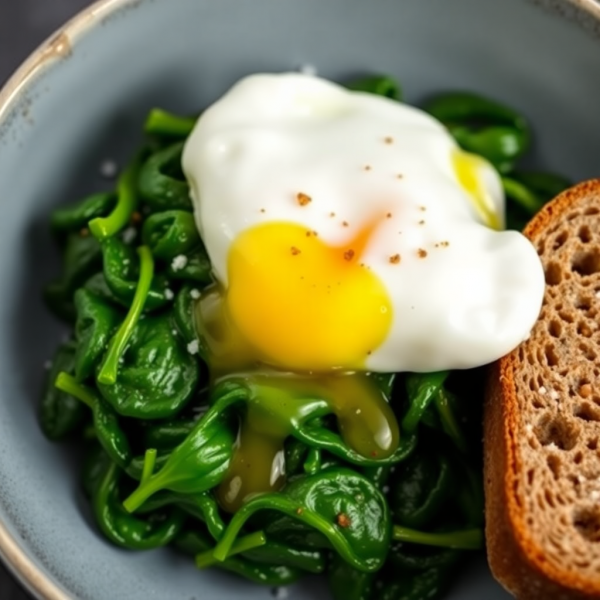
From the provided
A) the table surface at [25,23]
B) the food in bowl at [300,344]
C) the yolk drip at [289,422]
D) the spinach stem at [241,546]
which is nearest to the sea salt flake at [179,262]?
the food in bowl at [300,344]

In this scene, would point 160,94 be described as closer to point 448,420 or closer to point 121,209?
point 121,209

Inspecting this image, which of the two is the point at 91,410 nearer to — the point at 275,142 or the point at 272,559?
the point at 272,559

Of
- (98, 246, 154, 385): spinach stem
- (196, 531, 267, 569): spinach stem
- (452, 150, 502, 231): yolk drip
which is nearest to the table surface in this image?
(98, 246, 154, 385): spinach stem

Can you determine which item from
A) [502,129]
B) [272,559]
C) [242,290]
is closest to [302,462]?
[272,559]

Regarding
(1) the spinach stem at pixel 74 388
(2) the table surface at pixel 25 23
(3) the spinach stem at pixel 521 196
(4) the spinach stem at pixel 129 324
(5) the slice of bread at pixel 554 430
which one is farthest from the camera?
(2) the table surface at pixel 25 23

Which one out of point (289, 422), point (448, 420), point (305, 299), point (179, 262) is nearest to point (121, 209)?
point (179, 262)

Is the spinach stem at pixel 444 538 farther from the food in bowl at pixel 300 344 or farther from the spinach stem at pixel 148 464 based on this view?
the spinach stem at pixel 148 464
